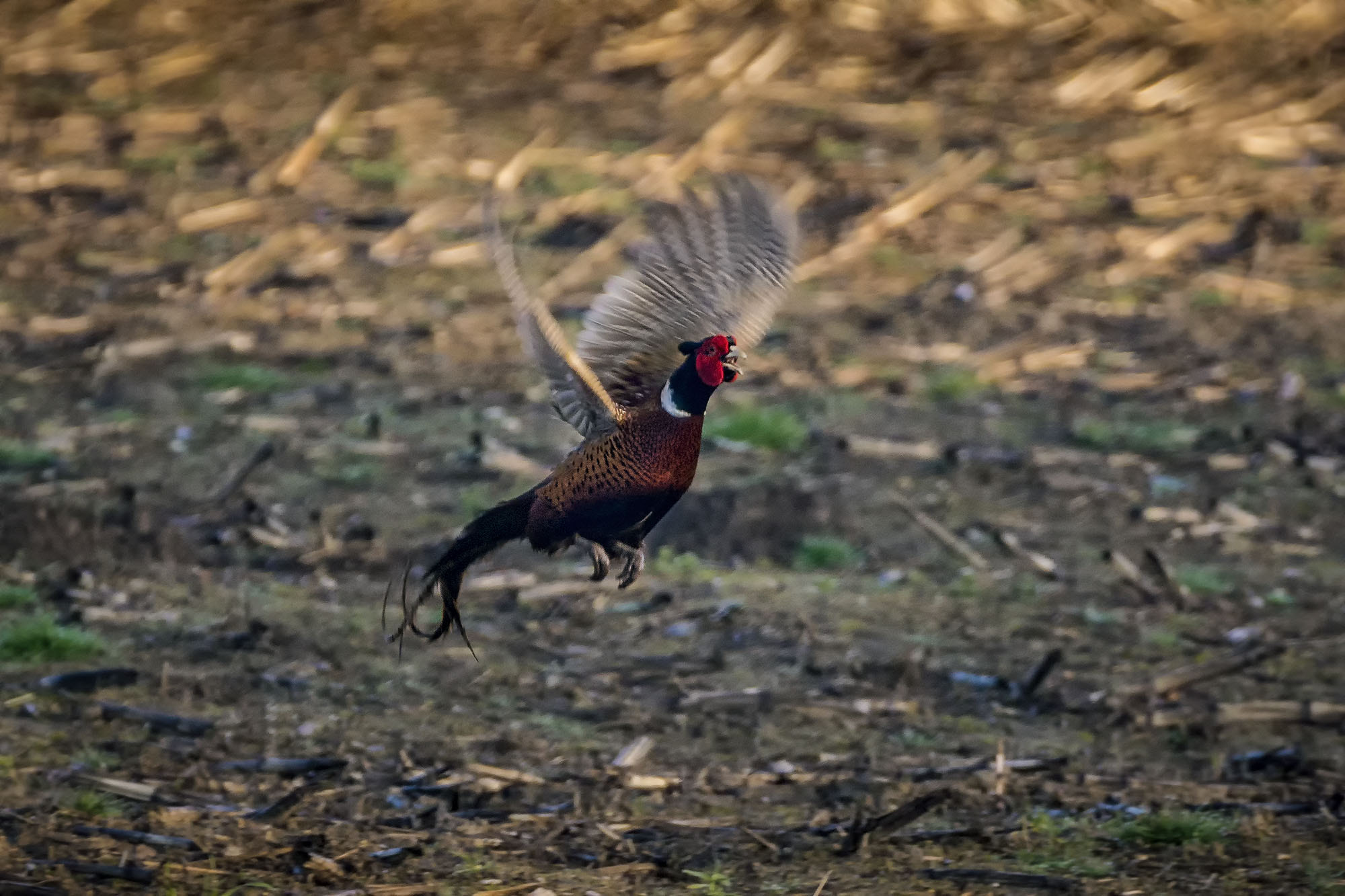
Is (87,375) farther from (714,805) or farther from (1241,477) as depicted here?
(1241,477)

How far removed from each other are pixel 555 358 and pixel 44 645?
2.91 m

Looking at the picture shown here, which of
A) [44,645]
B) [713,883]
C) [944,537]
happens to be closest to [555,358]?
[713,883]

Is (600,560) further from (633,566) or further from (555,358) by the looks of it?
(555,358)

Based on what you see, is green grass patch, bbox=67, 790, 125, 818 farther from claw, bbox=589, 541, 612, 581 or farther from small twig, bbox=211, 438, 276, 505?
small twig, bbox=211, 438, 276, 505

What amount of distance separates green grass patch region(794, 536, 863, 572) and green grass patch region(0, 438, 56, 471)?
3.25 m

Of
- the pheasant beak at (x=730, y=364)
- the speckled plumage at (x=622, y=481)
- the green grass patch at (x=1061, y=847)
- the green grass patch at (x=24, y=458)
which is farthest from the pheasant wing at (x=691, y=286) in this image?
the green grass patch at (x=24, y=458)

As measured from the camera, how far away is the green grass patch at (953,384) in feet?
31.8

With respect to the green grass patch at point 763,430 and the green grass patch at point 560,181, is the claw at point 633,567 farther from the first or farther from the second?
the green grass patch at point 560,181

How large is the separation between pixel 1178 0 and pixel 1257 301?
414cm

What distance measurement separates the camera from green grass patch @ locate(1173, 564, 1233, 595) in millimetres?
7688

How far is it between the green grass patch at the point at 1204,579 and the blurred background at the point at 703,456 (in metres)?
0.03

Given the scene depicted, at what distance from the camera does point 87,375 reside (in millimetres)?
9234

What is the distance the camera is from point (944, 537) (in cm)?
790

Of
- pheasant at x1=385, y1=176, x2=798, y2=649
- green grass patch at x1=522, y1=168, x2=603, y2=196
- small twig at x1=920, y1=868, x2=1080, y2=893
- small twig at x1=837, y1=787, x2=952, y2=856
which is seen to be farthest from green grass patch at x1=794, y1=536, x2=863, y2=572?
green grass patch at x1=522, y1=168, x2=603, y2=196
